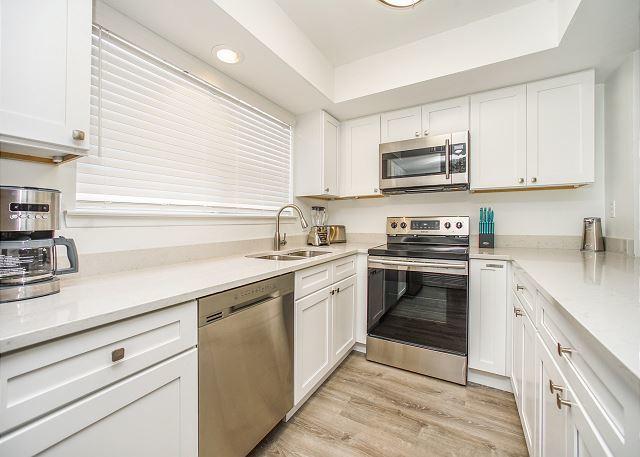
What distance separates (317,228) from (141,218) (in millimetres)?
1551

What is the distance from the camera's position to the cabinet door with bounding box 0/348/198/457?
2.20 ft

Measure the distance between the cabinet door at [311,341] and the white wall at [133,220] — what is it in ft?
2.54

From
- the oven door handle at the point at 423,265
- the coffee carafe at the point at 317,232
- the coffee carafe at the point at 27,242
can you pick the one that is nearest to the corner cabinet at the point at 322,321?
the oven door handle at the point at 423,265

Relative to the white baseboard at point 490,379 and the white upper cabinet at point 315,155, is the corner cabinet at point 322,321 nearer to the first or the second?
the white upper cabinet at point 315,155

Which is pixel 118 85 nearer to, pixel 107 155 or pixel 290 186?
pixel 107 155

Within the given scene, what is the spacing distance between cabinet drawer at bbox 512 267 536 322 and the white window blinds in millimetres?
1869

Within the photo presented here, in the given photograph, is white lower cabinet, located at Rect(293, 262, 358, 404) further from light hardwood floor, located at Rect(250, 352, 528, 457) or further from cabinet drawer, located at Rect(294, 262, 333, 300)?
light hardwood floor, located at Rect(250, 352, 528, 457)

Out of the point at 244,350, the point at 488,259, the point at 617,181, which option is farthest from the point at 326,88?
the point at 617,181

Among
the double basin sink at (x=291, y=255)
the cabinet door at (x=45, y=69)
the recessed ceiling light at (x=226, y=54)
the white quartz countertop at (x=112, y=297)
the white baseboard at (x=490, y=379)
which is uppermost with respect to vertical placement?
the recessed ceiling light at (x=226, y=54)

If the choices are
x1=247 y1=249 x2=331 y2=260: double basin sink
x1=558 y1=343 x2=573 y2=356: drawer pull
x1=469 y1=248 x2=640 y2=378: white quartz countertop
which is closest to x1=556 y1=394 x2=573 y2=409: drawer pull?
x1=558 y1=343 x2=573 y2=356: drawer pull

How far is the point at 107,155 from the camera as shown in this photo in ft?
4.58

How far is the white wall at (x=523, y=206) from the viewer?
216 centimetres

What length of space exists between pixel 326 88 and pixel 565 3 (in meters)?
1.55

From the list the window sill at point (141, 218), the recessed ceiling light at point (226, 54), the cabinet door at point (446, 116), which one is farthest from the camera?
the cabinet door at point (446, 116)
